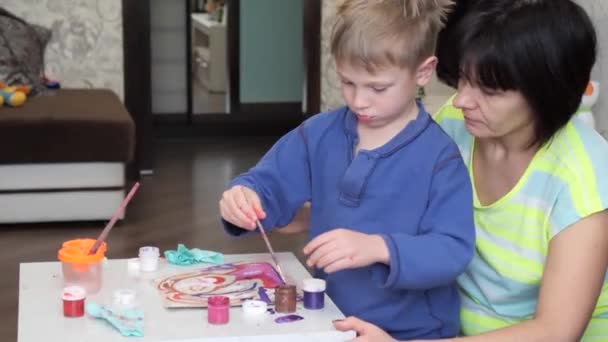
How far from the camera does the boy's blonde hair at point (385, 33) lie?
1.39 meters

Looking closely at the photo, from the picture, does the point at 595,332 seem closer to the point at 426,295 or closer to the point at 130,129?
the point at 426,295

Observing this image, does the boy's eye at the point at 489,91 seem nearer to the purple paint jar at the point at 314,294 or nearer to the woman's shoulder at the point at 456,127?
the woman's shoulder at the point at 456,127

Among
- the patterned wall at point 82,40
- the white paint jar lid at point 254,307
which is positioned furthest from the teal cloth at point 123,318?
the patterned wall at point 82,40

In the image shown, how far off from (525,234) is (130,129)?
107 inches

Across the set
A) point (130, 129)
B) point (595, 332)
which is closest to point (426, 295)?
point (595, 332)

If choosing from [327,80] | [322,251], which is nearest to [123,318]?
[322,251]

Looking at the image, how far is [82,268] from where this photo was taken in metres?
1.45

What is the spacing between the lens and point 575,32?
1.45 metres

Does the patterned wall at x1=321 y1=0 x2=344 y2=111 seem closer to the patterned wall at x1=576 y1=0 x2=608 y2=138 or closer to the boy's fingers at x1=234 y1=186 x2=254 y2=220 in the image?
the patterned wall at x1=576 y1=0 x2=608 y2=138

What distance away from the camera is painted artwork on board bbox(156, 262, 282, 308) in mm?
1403

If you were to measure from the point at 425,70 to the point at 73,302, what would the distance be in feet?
2.00

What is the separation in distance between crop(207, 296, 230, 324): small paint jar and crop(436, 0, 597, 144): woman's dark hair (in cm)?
51

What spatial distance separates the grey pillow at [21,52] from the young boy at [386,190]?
324 centimetres

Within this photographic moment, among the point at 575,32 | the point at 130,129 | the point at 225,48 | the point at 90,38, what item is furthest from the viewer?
the point at 225,48
